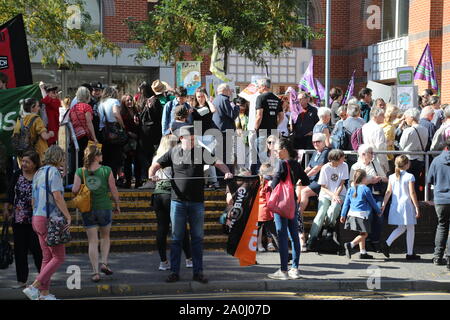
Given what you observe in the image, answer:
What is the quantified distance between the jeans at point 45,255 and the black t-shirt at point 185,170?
170cm

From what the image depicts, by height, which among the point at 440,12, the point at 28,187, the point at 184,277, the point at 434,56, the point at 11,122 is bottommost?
the point at 184,277

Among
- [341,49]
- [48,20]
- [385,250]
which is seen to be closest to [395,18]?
[341,49]

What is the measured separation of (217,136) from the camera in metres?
12.7

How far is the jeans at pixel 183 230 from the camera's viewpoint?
900 cm

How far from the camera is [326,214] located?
37.1ft

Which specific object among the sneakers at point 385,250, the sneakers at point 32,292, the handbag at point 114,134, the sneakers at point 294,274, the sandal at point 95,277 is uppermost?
the handbag at point 114,134

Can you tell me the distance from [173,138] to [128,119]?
3904mm

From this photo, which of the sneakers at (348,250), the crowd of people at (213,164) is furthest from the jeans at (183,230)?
the sneakers at (348,250)

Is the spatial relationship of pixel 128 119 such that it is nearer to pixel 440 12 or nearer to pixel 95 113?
pixel 95 113

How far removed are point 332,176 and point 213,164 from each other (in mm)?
2563

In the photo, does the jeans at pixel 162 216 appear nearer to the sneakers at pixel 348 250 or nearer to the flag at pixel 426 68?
the sneakers at pixel 348 250

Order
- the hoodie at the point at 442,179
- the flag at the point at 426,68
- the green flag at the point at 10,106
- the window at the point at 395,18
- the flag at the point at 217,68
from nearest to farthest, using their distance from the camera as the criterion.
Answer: the hoodie at the point at 442,179, the green flag at the point at 10,106, the flag at the point at 217,68, the flag at the point at 426,68, the window at the point at 395,18

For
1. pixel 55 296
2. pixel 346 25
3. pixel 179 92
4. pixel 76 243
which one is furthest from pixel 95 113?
pixel 346 25

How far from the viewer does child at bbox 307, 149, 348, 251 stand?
11.3m
